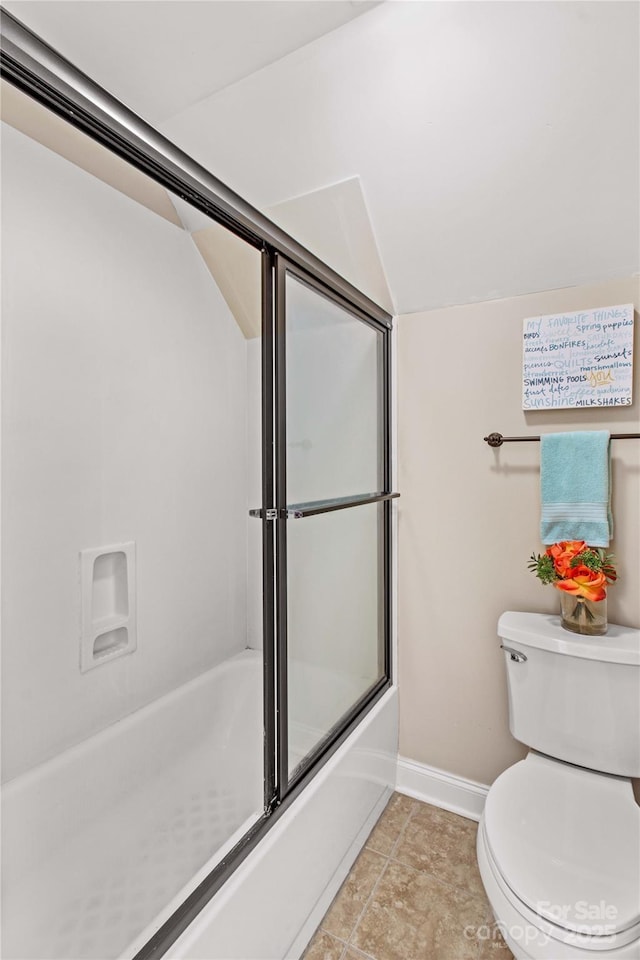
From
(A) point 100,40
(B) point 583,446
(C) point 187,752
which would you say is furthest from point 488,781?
(A) point 100,40

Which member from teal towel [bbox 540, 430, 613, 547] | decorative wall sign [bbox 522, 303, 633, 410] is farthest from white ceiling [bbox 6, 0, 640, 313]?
teal towel [bbox 540, 430, 613, 547]

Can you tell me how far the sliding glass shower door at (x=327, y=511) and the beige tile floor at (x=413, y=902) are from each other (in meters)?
0.44

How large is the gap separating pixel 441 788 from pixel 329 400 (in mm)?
1495

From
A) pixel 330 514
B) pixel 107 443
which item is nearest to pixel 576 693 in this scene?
pixel 330 514

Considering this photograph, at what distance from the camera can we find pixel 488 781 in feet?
5.80

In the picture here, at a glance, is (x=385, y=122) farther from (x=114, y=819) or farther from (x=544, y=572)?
(x=114, y=819)

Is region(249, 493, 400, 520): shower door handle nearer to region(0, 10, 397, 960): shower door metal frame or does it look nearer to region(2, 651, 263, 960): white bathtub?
region(0, 10, 397, 960): shower door metal frame

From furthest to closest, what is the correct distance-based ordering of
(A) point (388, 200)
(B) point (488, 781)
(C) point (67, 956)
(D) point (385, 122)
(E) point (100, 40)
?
(B) point (488, 781), (A) point (388, 200), (D) point (385, 122), (C) point (67, 956), (E) point (100, 40)

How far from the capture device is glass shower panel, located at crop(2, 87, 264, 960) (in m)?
1.19

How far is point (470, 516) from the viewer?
177 centimetres

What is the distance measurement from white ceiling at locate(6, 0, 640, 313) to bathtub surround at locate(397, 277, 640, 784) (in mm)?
248

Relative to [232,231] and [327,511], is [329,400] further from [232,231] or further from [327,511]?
[232,231]

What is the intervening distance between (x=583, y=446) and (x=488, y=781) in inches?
48.3

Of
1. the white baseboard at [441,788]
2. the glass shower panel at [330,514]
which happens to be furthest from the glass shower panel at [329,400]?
the white baseboard at [441,788]
